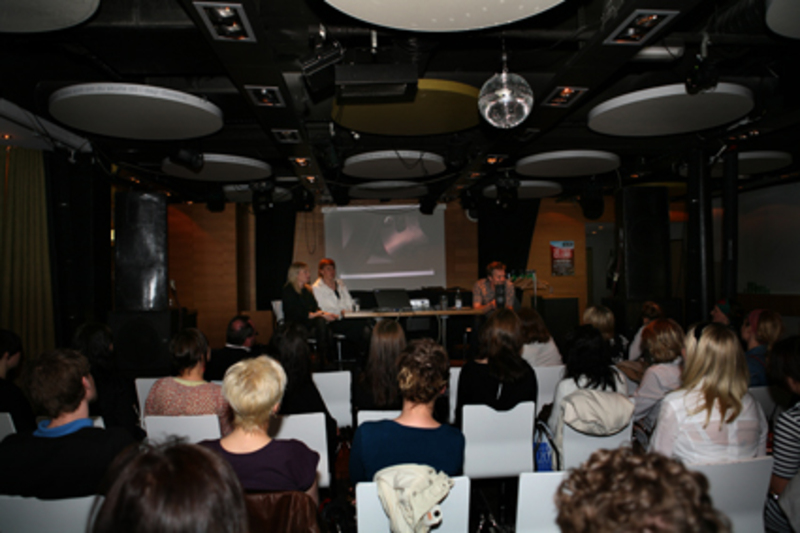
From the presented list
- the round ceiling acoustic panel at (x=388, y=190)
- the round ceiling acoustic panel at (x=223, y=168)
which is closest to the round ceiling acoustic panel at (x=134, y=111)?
the round ceiling acoustic panel at (x=223, y=168)

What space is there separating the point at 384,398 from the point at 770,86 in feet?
15.7

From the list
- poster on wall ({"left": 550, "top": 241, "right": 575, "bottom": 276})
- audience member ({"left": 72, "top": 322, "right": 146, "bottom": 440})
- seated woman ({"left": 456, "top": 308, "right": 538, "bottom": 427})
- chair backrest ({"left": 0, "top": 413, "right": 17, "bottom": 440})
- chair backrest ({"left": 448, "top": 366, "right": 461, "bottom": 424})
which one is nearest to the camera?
chair backrest ({"left": 0, "top": 413, "right": 17, "bottom": 440})

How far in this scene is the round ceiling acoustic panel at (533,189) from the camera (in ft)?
28.8

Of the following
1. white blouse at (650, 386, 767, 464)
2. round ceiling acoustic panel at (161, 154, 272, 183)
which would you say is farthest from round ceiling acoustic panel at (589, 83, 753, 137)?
round ceiling acoustic panel at (161, 154, 272, 183)

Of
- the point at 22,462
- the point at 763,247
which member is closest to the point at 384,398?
the point at 22,462

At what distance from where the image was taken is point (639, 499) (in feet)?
2.38

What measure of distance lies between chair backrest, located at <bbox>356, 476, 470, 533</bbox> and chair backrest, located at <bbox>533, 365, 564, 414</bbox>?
2.17 m

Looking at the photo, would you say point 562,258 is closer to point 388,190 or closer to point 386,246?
point 386,246

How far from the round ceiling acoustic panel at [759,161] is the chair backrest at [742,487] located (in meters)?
5.87

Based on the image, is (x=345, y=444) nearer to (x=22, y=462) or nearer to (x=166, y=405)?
(x=166, y=405)

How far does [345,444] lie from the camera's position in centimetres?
357

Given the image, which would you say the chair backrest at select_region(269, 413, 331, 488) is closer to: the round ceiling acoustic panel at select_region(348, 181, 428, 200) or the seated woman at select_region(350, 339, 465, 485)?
the seated woman at select_region(350, 339, 465, 485)

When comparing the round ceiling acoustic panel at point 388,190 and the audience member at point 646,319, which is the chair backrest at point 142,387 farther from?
the round ceiling acoustic panel at point 388,190

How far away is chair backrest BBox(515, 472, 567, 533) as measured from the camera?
1.80 meters
